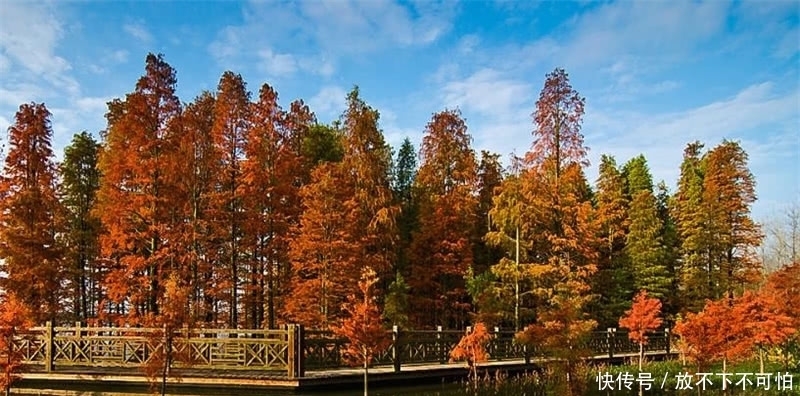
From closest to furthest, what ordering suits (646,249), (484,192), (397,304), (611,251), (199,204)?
1. (199,204)
2. (397,304)
3. (484,192)
4. (646,249)
5. (611,251)

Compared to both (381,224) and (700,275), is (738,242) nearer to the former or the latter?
(700,275)

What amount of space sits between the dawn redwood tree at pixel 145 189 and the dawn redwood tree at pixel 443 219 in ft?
33.0

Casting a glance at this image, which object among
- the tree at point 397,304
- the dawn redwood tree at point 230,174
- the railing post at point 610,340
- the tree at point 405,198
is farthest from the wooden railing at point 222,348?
the tree at point 405,198

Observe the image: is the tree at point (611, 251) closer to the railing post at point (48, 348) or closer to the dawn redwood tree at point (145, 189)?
the dawn redwood tree at point (145, 189)

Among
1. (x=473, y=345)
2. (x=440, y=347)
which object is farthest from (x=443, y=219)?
(x=473, y=345)

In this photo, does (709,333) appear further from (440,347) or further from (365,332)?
(365,332)

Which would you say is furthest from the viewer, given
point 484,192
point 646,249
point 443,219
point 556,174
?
point 646,249

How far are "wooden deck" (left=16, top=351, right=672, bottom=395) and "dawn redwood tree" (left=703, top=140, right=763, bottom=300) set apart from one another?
19.2 metres

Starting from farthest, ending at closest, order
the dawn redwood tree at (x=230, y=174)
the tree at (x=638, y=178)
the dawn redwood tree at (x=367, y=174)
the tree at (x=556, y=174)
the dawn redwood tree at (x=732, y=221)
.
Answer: the tree at (x=638, y=178)
the dawn redwood tree at (x=732, y=221)
the dawn redwood tree at (x=367, y=174)
the tree at (x=556, y=174)
the dawn redwood tree at (x=230, y=174)

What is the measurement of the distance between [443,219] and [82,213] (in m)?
14.5

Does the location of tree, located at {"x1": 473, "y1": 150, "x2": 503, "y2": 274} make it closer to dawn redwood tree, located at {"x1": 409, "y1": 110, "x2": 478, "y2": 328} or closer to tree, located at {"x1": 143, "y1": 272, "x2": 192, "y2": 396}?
dawn redwood tree, located at {"x1": 409, "y1": 110, "x2": 478, "y2": 328}

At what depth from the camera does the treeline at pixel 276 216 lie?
63.6 ft

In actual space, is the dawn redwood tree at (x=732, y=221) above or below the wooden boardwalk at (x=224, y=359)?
above

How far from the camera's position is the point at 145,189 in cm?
1914
